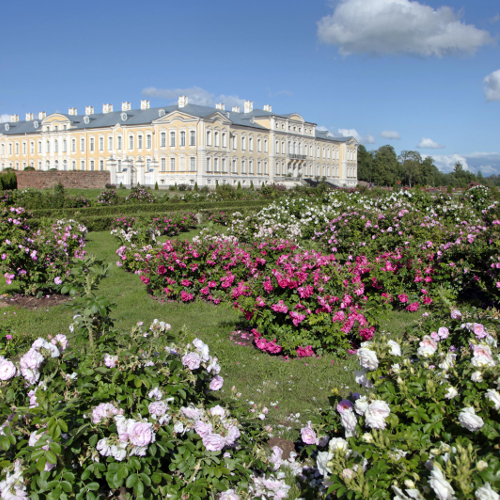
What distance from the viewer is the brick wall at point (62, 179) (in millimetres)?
29281

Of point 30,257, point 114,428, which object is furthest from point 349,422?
point 30,257

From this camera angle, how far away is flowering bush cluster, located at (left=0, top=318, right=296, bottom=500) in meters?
2.02

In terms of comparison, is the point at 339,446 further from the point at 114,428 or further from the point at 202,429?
the point at 114,428

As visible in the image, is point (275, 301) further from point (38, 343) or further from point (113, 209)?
point (113, 209)

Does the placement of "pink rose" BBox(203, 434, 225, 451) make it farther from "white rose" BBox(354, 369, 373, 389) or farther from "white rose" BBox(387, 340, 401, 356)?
"white rose" BBox(387, 340, 401, 356)

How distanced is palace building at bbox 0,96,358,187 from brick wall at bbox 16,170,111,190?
12.6 ft

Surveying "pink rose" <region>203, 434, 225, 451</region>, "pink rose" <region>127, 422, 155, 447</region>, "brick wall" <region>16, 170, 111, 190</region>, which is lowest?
"pink rose" <region>203, 434, 225, 451</region>

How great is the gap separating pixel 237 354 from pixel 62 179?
28.2m

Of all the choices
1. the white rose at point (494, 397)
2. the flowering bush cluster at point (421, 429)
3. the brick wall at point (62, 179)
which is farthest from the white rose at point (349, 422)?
the brick wall at point (62, 179)

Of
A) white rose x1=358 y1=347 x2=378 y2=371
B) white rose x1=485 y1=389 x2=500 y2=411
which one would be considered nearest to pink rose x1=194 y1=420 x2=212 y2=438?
white rose x1=358 y1=347 x2=378 y2=371

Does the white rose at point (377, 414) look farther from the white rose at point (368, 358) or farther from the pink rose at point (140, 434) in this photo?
the pink rose at point (140, 434)

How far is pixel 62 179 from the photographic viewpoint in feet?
98.8

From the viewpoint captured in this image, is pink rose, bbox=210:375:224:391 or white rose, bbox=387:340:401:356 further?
pink rose, bbox=210:375:224:391

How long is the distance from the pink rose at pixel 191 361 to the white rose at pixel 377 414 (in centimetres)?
91
